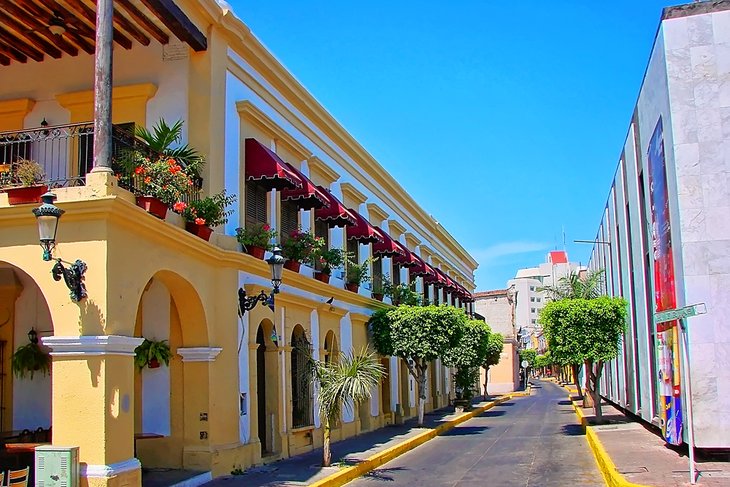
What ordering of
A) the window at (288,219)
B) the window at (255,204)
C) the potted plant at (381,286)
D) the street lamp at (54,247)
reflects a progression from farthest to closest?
the potted plant at (381,286) → the window at (288,219) → the window at (255,204) → the street lamp at (54,247)

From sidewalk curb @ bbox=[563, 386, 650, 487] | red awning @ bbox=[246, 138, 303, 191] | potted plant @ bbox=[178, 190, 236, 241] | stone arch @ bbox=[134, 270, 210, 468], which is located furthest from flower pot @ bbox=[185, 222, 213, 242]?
sidewalk curb @ bbox=[563, 386, 650, 487]

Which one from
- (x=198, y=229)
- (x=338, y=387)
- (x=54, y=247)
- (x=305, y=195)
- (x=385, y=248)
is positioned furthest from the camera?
(x=385, y=248)

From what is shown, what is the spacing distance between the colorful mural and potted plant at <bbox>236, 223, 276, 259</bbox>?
7447 mm

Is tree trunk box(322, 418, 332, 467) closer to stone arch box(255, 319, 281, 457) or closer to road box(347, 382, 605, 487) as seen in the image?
road box(347, 382, 605, 487)

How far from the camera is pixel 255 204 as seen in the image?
52.7 ft

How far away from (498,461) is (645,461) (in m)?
3.63

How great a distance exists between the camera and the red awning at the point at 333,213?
1873 centimetres

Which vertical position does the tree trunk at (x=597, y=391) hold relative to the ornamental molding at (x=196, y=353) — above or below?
below

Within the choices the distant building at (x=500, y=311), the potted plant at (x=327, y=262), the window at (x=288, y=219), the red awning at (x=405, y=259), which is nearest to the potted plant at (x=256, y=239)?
the window at (x=288, y=219)

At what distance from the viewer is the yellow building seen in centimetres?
984

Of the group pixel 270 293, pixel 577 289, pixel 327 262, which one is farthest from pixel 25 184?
pixel 577 289

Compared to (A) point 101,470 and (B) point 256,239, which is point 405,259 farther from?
(A) point 101,470

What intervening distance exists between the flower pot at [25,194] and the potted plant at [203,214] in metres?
2.28

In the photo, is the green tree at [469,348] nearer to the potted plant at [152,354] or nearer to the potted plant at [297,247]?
the potted plant at [297,247]
